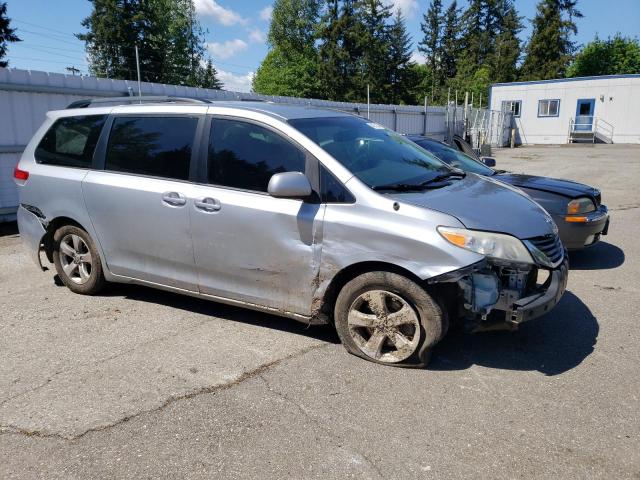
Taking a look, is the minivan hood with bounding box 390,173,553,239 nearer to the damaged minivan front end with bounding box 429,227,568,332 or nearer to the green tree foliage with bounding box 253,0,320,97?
the damaged minivan front end with bounding box 429,227,568,332

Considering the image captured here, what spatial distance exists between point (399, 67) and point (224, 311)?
56154mm

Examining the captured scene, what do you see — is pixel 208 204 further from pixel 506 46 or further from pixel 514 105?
pixel 506 46

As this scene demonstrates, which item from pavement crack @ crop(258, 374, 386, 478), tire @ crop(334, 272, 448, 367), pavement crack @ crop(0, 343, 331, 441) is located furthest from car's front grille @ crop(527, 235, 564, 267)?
pavement crack @ crop(258, 374, 386, 478)

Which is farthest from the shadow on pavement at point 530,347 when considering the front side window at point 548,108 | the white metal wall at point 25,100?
the front side window at point 548,108

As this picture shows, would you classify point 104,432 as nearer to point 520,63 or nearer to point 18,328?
point 18,328

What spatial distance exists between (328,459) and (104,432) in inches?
49.7

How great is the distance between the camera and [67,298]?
16.4ft

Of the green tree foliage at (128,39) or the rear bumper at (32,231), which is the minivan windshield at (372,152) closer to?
the rear bumper at (32,231)

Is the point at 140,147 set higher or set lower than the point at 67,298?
higher

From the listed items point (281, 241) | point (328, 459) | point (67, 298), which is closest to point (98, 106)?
point (67, 298)

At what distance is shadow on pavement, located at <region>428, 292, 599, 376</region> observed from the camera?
3.61 m

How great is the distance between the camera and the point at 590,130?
32.8 m

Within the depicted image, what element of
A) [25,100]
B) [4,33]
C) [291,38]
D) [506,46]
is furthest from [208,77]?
[25,100]

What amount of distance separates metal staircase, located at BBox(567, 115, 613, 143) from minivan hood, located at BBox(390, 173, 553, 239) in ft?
109
